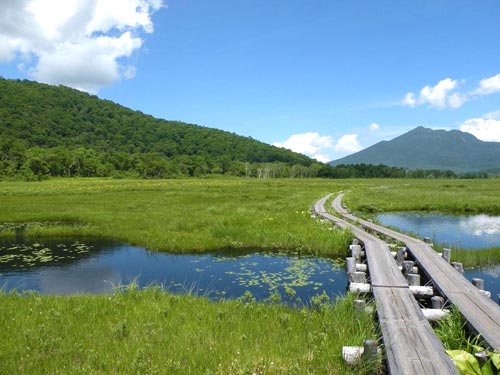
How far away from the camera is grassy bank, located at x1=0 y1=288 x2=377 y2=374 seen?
21.2ft

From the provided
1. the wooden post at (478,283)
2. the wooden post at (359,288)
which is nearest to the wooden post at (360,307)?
the wooden post at (359,288)

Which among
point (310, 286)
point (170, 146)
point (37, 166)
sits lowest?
point (310, 286)

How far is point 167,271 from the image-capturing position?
1583 cm

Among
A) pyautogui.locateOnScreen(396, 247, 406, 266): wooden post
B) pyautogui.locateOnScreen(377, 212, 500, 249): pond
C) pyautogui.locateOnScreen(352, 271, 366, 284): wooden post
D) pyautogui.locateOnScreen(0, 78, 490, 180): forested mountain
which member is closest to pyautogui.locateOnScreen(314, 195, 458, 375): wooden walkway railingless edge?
pyautogui.locateOnScreen(352, 271, 366, 284): wooden post

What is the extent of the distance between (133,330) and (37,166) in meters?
116

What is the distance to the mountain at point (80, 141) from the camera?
116812 millimetres

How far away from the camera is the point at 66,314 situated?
9023mm

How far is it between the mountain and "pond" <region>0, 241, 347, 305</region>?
98604 millimetres

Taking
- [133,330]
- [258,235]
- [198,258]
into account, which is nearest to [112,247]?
[198,258]

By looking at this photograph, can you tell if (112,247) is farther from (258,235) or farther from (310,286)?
(310,286)

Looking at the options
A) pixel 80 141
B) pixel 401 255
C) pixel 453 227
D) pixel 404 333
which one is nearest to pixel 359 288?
pixel 404 333

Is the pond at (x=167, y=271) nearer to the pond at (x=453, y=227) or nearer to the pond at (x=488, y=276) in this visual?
the pond at (x=488, y=276)

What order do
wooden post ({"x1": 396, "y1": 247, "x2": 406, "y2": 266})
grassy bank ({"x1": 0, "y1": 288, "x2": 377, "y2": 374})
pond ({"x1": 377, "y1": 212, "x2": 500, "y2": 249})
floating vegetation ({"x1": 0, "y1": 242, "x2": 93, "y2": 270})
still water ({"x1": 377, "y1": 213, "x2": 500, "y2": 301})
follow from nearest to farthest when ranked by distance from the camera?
grassy bank ({"x1": 0, "y1": 288, "x2": 377, "y2": 374})
wooden post ({"x1": 396, "y1": 247, "x2": 406, "y2": 266})
still water ({"x1": 377, "y1": 213, "x2": 500, "y2": 301})
floating vegetation ({"x1": 0, "y1": 242, "x2": 93, "y2": 270})
pond ({"x1": 377, "y1": 212, "x2": 500, "y2": 249})

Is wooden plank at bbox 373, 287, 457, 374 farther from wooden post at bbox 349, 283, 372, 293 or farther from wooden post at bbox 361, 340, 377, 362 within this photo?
wooden post at bbox 349, 283, 372, 293
